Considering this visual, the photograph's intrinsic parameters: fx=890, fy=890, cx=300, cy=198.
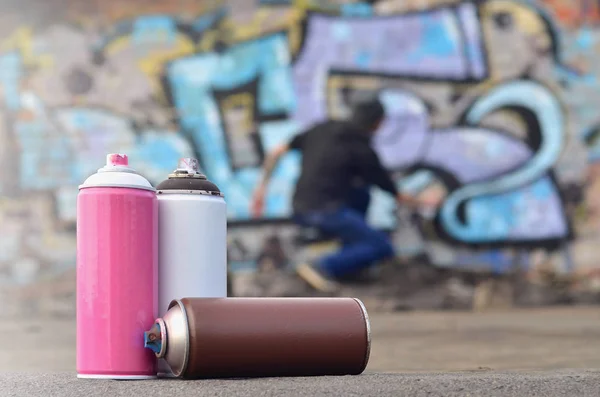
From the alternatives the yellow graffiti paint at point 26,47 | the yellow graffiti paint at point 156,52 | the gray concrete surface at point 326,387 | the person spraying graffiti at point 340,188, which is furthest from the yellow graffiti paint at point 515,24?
the gray concrete surface at point 326,387

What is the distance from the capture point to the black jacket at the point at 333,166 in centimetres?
918

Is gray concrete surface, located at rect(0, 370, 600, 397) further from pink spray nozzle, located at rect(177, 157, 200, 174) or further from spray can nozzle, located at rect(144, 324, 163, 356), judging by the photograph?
pink spray nozzle, located at rect(177, 157, 200, 174)

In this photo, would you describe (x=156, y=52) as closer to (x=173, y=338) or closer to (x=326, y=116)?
(x=326, y=116)

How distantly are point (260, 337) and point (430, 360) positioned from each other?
8.24 ft

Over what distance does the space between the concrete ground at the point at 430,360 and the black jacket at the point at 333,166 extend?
4.35ft

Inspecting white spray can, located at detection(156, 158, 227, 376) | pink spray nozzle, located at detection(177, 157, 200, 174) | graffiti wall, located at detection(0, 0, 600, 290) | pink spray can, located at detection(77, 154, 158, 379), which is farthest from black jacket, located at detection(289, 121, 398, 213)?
pink spray can, located at detection(77, 154, 158, 379)

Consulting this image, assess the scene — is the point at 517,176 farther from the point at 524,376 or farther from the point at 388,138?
the point at 524,376

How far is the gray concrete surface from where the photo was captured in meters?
2.42

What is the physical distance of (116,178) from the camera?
2.68 m

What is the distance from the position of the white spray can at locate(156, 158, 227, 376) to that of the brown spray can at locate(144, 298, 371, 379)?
6.0 inches

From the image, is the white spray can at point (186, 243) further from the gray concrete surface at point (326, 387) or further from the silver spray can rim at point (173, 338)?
the gray concrete surface at point (326, 387)

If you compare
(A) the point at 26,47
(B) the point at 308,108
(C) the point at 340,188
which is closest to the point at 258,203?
(C) the point at 340,188

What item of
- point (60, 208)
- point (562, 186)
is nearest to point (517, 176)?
point (562, 186)

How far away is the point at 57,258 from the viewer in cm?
928
